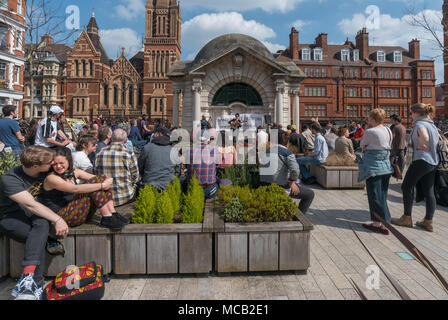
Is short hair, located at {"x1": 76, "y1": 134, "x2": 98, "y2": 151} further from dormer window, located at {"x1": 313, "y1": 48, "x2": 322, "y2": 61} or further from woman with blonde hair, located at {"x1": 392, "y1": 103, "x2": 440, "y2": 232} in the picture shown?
dormer window, located at {"x1": 313, "y1": 48, "x2": 322, "y2": 61}

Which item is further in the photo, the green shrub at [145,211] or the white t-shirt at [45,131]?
the white t-shirt at [45,131]

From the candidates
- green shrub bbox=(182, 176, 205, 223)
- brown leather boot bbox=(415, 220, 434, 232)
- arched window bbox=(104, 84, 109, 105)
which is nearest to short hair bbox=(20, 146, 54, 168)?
green shrub bbox=(182, 176, 205, 223)

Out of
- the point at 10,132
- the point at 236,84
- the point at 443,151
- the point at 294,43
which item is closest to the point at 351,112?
the point at 294,43

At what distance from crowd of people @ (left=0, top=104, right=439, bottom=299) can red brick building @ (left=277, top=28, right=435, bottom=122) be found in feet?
147

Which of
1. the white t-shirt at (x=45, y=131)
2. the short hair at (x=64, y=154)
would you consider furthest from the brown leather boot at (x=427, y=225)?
the white t-shirt at (x=45, y=131)

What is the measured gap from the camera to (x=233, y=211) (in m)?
4.07

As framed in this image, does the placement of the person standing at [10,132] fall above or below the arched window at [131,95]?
below

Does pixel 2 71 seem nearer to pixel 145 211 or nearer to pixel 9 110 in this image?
pixel 9 110

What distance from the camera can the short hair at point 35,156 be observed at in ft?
11.4

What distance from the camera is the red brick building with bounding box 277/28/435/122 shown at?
51375mm

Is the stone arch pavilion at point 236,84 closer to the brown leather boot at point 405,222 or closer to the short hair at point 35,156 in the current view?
the brown leather boot at point 405,222

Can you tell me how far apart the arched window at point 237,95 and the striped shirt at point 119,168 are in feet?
46.4

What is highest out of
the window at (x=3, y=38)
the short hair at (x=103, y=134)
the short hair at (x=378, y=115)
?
the window at (x=3, y=38)
